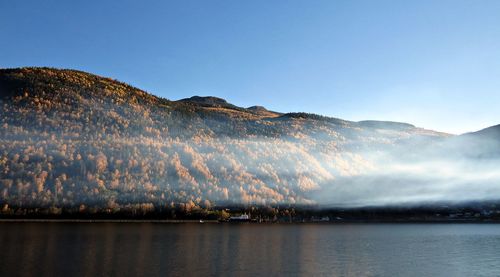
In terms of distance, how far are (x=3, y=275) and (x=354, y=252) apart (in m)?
71.1

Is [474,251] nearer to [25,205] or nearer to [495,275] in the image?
[495,275]

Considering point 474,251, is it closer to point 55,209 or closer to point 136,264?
point 136,264

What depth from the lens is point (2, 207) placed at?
633 feet

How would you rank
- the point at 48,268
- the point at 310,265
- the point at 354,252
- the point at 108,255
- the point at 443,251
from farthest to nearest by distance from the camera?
the point at 443,251, the point at 354,252, the point at 108,255, the point at 310,265, the point at 48,268

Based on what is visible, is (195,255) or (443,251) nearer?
(195,255)

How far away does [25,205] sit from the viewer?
197 metres

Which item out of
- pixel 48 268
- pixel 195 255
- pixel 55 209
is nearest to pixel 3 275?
pixel 48 268

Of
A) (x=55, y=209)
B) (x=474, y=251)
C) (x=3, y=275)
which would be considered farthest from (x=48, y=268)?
(x=55, y=209)

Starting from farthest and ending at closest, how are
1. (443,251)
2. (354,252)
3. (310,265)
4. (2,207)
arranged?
(2,207) < (443,251) < (354,252) < (310,265)

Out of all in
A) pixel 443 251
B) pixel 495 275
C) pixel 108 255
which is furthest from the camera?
pixel 443 251

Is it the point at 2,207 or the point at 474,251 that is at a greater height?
the point at 2,207

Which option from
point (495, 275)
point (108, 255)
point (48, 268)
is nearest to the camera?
point (48, 268)

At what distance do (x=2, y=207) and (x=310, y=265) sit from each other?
162715mm

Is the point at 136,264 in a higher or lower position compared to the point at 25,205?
lower
